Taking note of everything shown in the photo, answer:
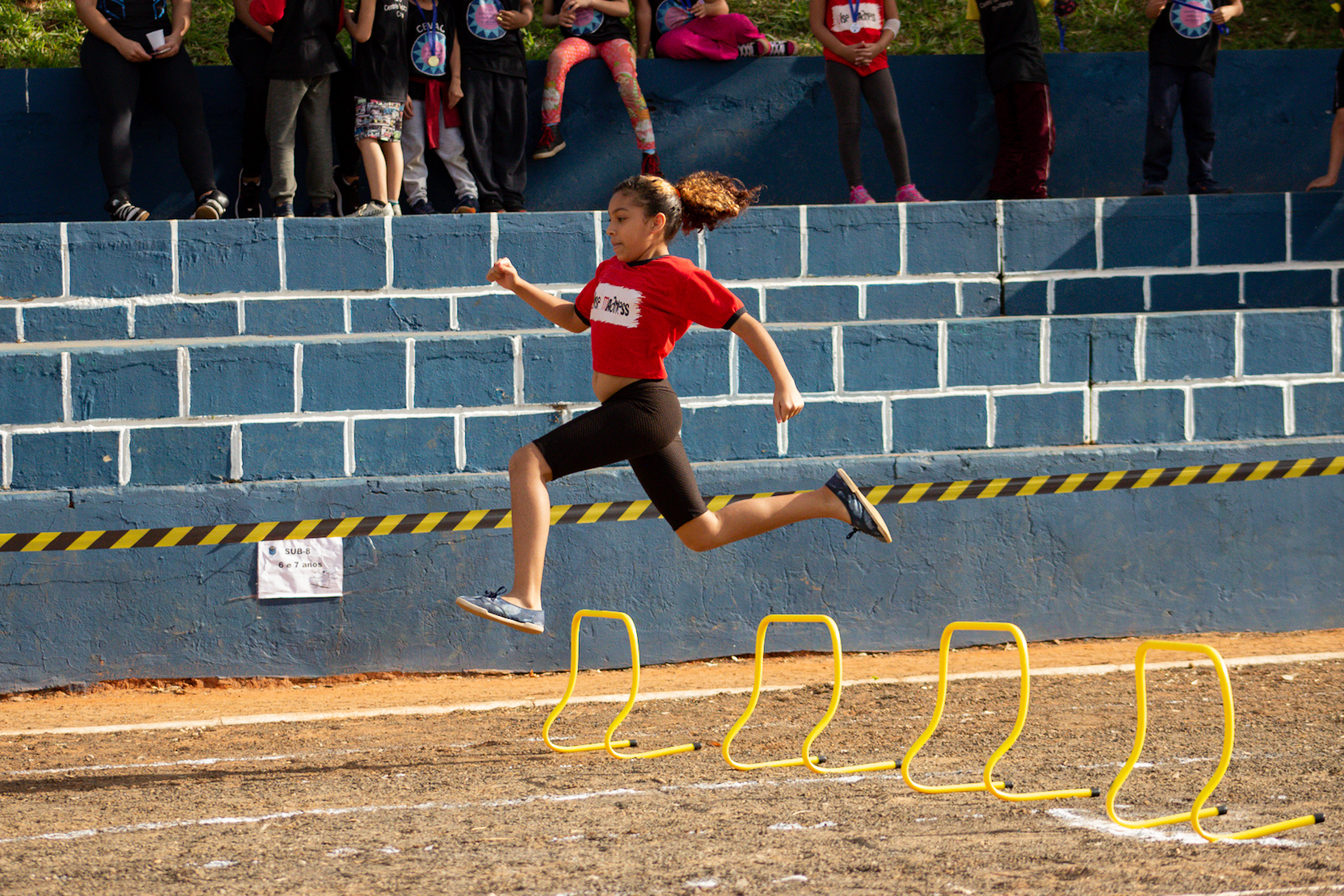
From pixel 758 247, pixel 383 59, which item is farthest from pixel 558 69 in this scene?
pixel 758 247

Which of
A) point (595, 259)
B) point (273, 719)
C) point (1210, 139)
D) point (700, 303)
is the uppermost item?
point (1210, 139)

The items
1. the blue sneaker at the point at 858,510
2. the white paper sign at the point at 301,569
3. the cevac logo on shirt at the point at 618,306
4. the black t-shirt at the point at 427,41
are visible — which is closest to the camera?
the cevac logo on shirt at the point at 618,306

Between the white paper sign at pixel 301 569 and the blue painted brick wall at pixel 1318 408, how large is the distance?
6.31m

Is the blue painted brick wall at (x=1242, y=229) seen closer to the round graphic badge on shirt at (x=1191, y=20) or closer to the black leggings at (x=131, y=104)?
the round graphic badge on shirt at (x=1191, y=20)

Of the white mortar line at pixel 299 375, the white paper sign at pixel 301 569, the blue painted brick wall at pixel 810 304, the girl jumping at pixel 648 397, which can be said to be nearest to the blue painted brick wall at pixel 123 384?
the white mortar line at pixel 299 375

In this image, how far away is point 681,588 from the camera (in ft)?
27.2

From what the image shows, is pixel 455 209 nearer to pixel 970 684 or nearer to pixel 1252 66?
pixel 970 684

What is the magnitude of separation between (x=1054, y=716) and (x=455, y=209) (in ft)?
19.1

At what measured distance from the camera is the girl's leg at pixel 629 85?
10.8 m

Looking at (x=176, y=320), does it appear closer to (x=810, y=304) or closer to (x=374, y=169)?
(x=374, y=169)

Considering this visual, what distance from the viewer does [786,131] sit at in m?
11.6

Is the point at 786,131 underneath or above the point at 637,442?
above

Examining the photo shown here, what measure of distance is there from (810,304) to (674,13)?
339 cm

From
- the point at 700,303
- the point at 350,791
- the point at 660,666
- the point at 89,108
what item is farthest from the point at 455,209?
the point at 350,791
